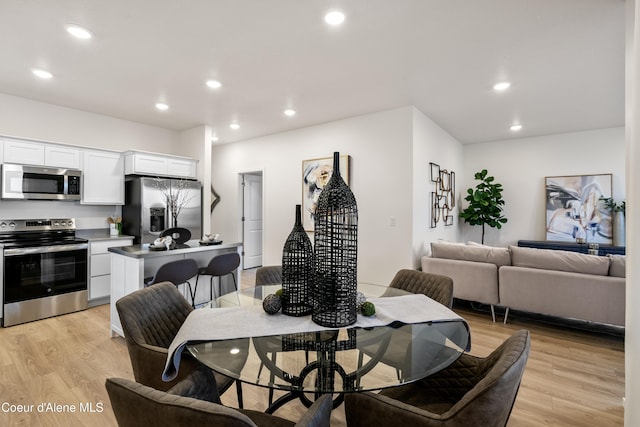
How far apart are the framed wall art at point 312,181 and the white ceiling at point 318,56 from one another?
2.52 ft

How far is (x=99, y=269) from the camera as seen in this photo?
4.05 m

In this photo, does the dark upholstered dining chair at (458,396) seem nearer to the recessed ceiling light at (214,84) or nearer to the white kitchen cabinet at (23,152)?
the recessed ceiling light at (214,84)

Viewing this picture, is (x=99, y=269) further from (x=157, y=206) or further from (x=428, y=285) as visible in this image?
(x=428, y=285)

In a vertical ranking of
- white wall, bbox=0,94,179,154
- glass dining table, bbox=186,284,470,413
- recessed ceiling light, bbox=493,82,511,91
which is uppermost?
recessed ceiling light, bbox=493,82,511,91

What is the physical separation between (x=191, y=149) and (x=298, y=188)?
1.98 m

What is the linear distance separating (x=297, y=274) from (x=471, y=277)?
2.86m

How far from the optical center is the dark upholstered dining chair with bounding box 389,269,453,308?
2.02 m

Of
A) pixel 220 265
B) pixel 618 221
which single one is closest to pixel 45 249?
pixel 220 265

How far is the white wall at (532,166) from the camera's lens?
5301 mm

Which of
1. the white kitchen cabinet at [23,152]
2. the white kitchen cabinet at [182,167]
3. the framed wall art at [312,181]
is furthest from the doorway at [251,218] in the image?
the white kitchen cabinet at [23,152]

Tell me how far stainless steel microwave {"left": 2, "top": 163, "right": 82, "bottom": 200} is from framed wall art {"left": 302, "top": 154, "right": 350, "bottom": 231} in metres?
3.05

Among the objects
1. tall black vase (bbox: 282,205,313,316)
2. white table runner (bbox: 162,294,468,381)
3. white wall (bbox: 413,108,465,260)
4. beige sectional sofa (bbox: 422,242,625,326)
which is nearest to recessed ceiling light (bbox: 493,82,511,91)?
white wall (bbox: 413,108,465,260)

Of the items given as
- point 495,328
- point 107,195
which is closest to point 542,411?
point 495,328

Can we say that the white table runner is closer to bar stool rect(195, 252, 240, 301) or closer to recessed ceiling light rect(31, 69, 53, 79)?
bar stool rect(195, 252, 240, 301)
